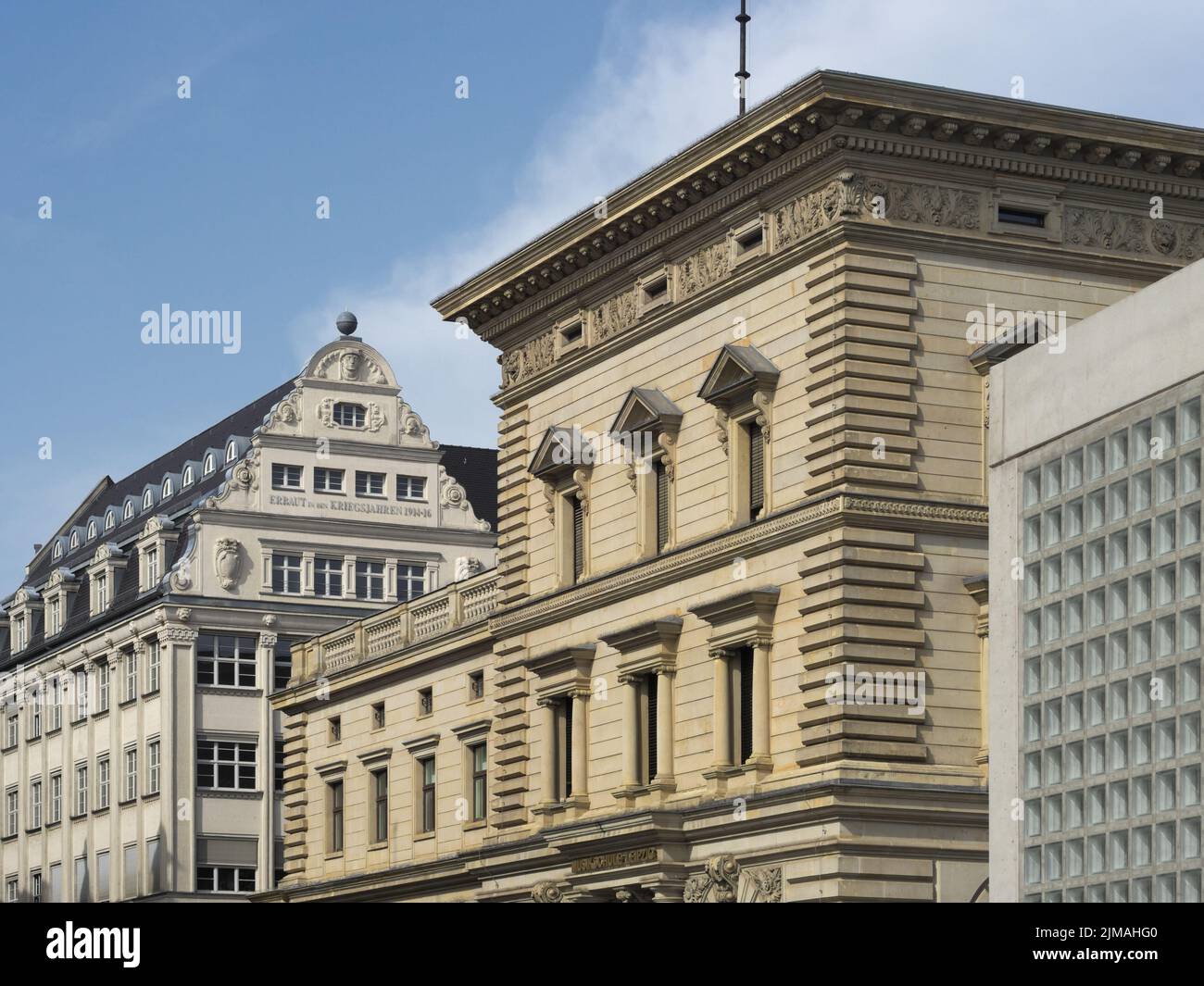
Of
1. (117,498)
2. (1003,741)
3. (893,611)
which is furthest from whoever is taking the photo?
(117,498)

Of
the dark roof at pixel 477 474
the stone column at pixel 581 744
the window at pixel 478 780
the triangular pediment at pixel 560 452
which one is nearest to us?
the stone column at pixel 581 744

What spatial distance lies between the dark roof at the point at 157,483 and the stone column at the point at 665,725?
186 feet

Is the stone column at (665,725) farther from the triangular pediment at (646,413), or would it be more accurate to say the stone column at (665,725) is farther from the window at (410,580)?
the window at (410,580)

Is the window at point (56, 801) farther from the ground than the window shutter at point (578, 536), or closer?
closer

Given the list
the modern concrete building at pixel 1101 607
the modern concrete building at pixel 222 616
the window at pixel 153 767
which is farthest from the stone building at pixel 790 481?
the window at pixel 153 767

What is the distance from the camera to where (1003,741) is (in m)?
40.9

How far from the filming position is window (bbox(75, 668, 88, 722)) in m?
114

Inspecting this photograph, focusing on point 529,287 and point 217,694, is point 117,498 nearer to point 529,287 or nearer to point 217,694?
point 217,694

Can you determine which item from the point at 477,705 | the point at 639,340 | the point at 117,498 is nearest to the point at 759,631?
the point at 639,340

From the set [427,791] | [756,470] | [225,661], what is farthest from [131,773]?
[756,470]

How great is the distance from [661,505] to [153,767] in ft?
172

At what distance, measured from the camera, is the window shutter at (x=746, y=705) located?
5350 cm

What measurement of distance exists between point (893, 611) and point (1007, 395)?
8.75 meters

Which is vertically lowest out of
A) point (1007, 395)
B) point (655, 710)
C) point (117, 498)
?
point (655, 710)
